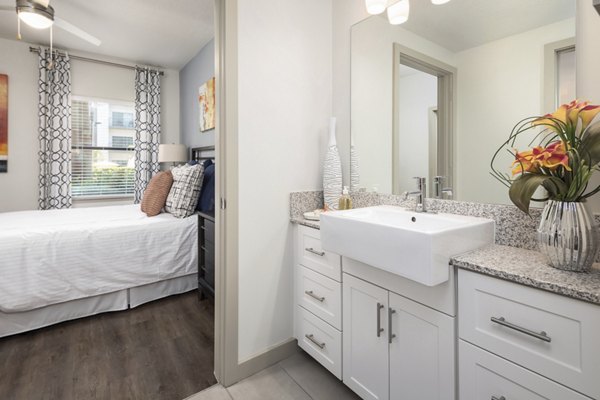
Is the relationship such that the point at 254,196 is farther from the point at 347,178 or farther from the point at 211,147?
the point at 211,147

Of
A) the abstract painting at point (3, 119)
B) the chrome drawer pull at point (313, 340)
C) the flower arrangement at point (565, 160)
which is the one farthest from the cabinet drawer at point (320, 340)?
the abstract painting at point (3, 119)

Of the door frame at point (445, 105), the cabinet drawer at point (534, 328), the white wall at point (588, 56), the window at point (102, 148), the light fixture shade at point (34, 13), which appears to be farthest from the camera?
the window at point (102, 148)

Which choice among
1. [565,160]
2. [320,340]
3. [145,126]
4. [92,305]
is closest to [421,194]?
[565,160]

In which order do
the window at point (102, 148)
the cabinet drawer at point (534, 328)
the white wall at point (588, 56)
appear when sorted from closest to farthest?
1. the cabinet drawer at point (534, 328)
2. the white wall at point (588, 56)
3. the window at point (102, 148)

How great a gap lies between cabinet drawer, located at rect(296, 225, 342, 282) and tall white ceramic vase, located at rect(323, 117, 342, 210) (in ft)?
0.81

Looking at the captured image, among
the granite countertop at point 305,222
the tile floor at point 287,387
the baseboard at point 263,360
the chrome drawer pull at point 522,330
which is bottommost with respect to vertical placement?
the tile floor at point 287,387

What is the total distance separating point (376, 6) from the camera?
1596 millimetres

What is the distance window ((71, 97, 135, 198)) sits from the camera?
3.92 metres

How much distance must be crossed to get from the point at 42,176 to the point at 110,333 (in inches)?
102

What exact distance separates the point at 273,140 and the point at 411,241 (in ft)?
3.36

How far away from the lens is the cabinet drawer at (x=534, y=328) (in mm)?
732

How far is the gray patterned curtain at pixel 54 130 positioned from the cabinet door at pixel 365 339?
12.7 ft

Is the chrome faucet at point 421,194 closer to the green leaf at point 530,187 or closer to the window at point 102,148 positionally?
the green leaf at point 530,187

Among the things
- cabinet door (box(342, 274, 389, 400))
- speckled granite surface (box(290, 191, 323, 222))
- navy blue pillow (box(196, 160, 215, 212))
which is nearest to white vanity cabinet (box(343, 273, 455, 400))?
cabinet door (box(342, 274, 389, 400))
